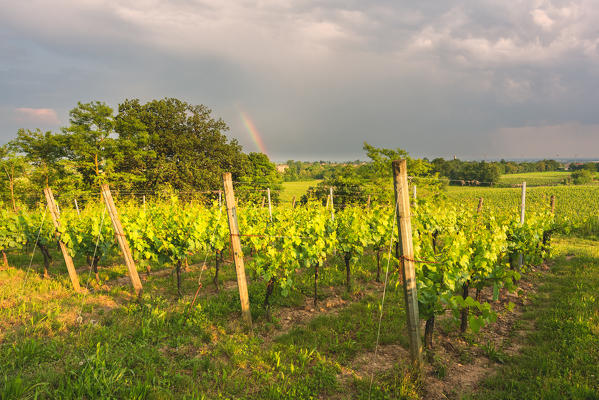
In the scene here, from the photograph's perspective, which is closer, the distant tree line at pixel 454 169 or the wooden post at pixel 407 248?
the wooden post at pixel 407 248

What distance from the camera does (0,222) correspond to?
26.9 ft

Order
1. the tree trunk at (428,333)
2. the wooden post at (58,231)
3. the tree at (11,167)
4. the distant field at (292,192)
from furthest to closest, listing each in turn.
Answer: the distant field at (292,192)
the tree at (11,167)
the wooden post at (58,231)
the tree trunk at (428,333)

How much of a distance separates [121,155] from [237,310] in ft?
90.1

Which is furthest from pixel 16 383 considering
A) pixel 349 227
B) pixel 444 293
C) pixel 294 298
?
pixel 349 227

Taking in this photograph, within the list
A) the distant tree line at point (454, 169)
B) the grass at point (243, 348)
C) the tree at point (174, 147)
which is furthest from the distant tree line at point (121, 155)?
the grass at point (243, 348)

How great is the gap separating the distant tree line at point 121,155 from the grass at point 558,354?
73.3 feet

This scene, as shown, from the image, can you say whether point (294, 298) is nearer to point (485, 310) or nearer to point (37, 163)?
point (485, 310)

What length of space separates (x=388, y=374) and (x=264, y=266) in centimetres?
268

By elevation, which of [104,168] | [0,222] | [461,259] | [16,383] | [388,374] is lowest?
[388,374]

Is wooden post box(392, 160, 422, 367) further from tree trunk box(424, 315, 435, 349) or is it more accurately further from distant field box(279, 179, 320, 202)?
distant field box(279, 179, 320, 202)

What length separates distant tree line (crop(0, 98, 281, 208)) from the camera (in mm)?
25016

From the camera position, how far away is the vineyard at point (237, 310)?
3.33 metres

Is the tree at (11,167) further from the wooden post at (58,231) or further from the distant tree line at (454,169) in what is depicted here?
the distant tree line at (454,169)

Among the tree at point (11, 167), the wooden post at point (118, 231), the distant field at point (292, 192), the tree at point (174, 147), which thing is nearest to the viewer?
→ the wooden post at point (118, 231)
